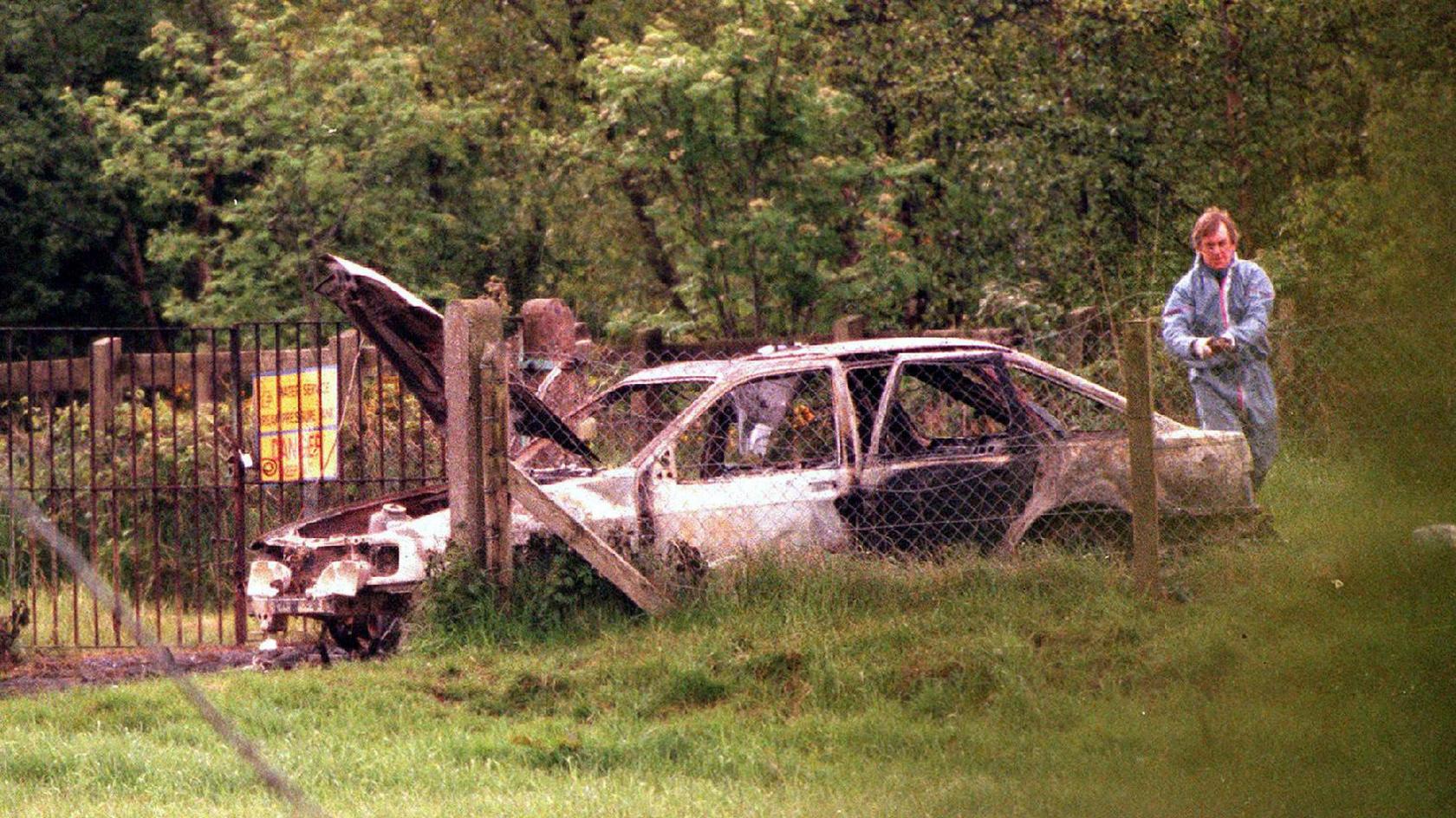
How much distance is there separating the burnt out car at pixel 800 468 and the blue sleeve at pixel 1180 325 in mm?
398

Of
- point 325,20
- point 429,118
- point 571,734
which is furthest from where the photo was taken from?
point 325,20

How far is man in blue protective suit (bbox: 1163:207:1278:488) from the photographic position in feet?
25.9

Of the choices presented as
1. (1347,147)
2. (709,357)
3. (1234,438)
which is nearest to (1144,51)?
(709,357)

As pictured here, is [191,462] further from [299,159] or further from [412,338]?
[299,159]

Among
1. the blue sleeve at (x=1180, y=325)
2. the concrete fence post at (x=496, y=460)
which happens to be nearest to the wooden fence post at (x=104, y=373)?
the concrete fence post at (x=496, y=460)

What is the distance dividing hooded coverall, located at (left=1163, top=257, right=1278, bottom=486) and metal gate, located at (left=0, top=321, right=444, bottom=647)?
4868mm

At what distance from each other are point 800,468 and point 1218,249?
2.41 metres

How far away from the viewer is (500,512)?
901 centimetres

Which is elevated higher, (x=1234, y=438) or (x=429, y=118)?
(x=429, y=118)

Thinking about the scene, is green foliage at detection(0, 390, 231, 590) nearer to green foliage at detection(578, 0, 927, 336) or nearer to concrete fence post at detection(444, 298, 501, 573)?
concrete fence post at detection(444, 298, 501, 573)

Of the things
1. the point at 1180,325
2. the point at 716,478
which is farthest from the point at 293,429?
the point at 1180,325

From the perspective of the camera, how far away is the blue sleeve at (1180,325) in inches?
337

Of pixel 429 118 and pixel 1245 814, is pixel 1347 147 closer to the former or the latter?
pixel 1245 814

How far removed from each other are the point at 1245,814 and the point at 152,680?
27.2ft
